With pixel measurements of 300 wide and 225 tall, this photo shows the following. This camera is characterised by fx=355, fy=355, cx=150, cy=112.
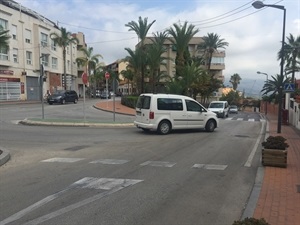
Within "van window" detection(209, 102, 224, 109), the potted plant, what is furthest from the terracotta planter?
"van window" detection(209, 102, 224, 109)

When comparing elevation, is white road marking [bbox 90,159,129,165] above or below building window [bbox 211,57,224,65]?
below

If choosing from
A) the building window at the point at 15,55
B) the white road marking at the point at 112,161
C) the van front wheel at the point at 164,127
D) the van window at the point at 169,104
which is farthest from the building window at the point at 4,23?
the white road marking at the point at 112,161

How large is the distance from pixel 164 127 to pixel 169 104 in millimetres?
1162

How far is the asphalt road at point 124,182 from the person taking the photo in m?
5.59

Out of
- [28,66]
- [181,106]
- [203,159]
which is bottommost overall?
[203,159]

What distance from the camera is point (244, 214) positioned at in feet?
18.6

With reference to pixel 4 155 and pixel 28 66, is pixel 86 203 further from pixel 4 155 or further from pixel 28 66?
pixel 28 66

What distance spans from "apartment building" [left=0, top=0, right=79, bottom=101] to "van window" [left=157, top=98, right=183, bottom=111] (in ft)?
97.9

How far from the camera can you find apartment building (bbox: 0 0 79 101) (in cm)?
4631

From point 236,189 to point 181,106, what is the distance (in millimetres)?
10529

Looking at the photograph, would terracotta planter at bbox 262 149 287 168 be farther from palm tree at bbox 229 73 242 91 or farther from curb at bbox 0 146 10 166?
palm tree at bbox 229 73 242 91

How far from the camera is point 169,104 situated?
17297mm

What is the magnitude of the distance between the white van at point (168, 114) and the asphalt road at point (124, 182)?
122 inches

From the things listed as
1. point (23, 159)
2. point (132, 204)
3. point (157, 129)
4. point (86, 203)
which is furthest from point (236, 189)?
point (157, 129)
